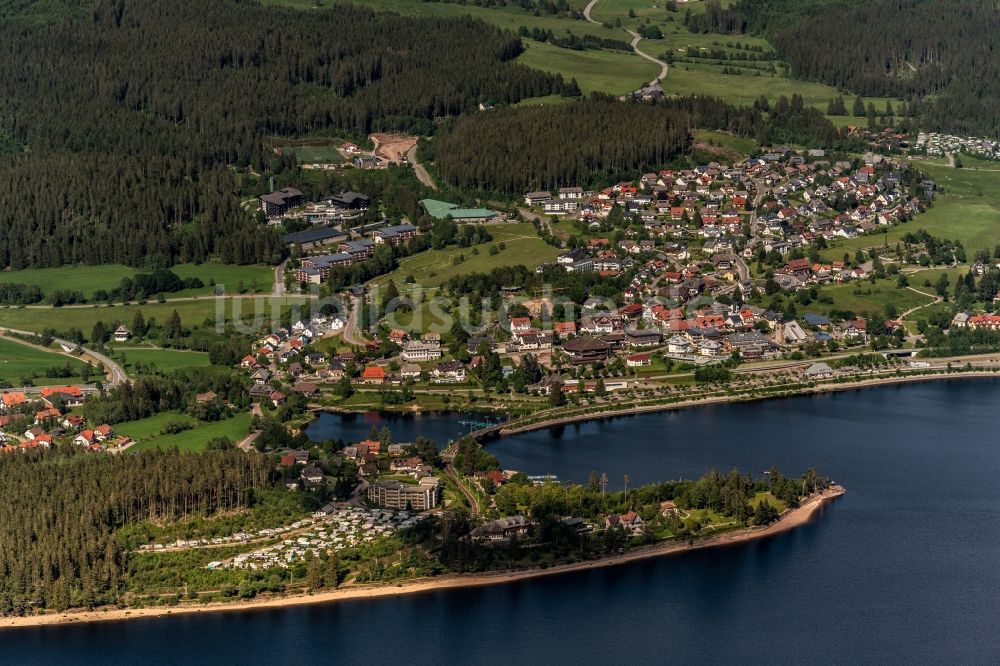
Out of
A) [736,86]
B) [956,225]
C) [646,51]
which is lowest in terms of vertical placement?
[956,225]

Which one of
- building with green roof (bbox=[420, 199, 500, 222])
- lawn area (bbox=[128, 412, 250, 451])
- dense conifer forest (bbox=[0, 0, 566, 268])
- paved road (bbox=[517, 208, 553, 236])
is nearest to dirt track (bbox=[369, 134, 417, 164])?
dense conifer forest (bbox=[0, 0, 566, 268])

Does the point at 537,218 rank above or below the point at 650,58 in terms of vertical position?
below

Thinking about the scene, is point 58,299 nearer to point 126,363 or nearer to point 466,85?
point 126,363

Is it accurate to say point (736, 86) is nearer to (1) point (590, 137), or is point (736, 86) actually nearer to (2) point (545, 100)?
(2) point (545, 100)

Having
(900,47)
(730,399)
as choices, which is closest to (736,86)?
(900,47)

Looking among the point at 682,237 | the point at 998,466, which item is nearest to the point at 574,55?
the point at 682,237

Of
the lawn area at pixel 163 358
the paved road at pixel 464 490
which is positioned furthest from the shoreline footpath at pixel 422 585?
the lawn area at pixel 163 358

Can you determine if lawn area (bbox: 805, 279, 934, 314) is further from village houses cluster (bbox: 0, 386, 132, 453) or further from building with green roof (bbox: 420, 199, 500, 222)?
village houses cluster (bbox: 0, 386, 132, 453)

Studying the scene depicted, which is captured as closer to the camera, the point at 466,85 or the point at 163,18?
the point at 466,85
